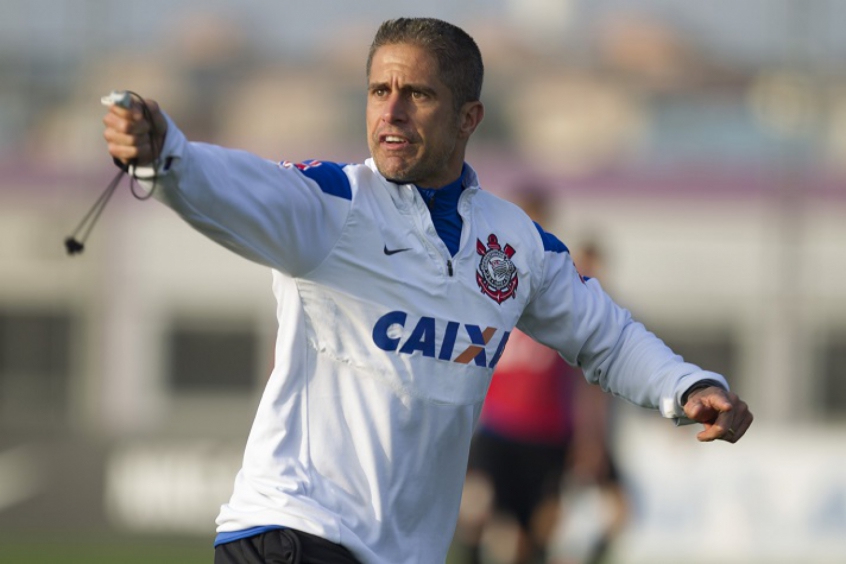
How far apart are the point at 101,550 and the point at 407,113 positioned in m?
9.75

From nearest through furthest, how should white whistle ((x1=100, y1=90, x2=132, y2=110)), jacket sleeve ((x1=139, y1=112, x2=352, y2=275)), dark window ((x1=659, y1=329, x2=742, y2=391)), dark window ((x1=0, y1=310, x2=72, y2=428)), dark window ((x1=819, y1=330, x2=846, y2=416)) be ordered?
white whistle ((x1=100, y1=90, x2=132, y2=110))
jacket sleeve ((x1=139, y1=112, x2=352, y2=275))
dark window ((x1=819, y1=330, x2=846, y2=416))
dark window ((x1=0, y1=310, x2=72, y2=428))
dark window ((x1=659, y1=329, x2=742, y2=391))

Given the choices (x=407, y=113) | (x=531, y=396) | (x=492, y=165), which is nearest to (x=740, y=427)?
(x=407, y=113)

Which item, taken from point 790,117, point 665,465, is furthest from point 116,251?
point 665,465

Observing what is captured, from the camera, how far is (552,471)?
31.5ft

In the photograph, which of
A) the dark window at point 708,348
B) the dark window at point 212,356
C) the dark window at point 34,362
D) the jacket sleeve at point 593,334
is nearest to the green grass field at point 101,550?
the jacket sleeve at point 593,334

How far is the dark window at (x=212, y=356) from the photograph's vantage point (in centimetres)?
2347

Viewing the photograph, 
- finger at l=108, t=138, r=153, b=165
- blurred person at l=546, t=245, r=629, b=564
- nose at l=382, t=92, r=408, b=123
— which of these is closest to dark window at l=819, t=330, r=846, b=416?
blurred person at l=546, t=245, r=629, b=564

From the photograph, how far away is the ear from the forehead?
0.19 m

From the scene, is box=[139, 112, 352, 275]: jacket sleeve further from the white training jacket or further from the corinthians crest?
the corinthians crest

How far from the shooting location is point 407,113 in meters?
4.02

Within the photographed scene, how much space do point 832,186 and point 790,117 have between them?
1166mm

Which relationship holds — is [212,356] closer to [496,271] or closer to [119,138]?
[496,271]

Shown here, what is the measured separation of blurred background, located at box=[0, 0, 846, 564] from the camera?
22.7 meters

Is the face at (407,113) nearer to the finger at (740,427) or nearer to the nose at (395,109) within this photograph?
the nose at (395,109)
